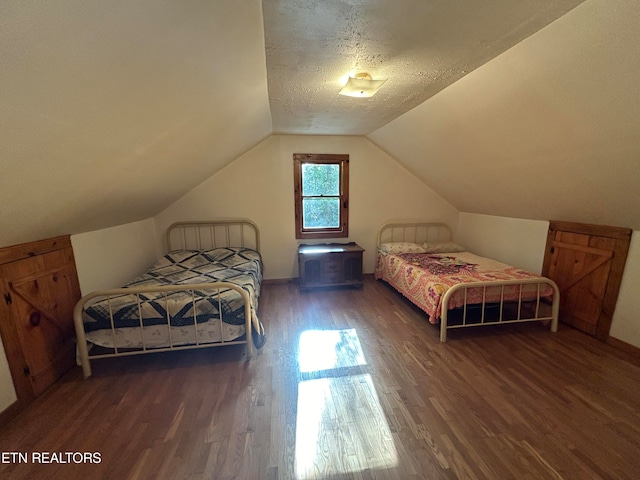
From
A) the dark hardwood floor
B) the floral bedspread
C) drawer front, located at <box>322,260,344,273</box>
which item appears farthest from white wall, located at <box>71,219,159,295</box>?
the floral bedspread

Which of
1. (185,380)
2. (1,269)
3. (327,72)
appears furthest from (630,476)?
(1,269)

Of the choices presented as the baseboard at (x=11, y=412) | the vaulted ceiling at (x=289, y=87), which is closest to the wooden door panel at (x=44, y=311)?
the baseboard at (x=11, y=412)

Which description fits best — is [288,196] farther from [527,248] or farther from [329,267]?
[527,248]

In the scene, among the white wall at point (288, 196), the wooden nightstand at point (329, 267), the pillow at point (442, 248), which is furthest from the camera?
the pillow at point (442, 248)

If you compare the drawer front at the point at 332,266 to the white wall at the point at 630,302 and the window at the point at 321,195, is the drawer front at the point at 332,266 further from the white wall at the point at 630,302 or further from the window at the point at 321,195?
the white wall at the point at 630,302

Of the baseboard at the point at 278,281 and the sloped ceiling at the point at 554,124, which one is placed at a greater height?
the sloped ceiling at the point at 554,124

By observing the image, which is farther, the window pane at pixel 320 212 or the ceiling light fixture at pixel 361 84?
the window pane at pixel 320 212

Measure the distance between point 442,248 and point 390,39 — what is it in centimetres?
311

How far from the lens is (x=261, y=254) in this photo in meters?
4.04

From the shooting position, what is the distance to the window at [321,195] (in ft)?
13.0

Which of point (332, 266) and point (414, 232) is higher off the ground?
point (414, 232)

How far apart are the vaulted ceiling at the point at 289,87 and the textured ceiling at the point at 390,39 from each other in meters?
0.01

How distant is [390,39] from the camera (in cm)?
148

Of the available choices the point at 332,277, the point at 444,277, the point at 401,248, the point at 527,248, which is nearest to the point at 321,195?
the point at 332,277
